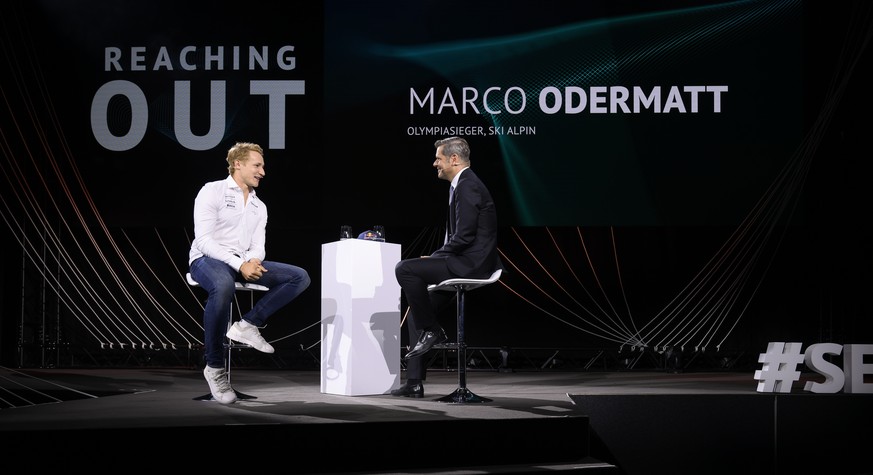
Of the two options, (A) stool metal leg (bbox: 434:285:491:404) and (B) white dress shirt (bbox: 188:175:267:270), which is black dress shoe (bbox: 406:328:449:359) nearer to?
(A) stool metal leg (bbox: 434:285:491:404)

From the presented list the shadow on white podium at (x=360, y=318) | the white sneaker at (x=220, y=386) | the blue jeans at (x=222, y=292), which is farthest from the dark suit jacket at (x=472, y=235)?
the white sneaker at (x=220, y=386)

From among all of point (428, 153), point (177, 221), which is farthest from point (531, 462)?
point (177, 221)

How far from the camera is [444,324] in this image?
8.09 metres

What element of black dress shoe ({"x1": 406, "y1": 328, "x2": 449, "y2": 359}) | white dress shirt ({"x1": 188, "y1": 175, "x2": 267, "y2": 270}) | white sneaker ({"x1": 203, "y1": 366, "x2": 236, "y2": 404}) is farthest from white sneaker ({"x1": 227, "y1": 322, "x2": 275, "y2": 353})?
black dress shoe ({"x1": 406, "y1": 328, "x2": 449, "y2": 359})

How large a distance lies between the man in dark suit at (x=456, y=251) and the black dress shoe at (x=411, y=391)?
249 mm

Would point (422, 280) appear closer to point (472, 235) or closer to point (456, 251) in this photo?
point (456, 251)

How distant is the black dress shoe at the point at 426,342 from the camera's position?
15.1 ft

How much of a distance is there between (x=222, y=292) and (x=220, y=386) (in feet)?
1.55

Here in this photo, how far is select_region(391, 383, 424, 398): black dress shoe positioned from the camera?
495cm

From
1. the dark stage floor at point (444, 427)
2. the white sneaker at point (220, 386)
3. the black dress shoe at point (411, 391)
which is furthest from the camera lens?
the black dress shoe at point (411, 391)

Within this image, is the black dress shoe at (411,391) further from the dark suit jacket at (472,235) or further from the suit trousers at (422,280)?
the dark suit jacket at (472,235)

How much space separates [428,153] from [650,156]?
1813mm

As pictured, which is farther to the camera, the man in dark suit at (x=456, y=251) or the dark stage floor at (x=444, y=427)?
the man in dark suit at (x=456, y=251)

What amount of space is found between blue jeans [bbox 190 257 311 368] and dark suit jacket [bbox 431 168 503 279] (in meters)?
0.83
